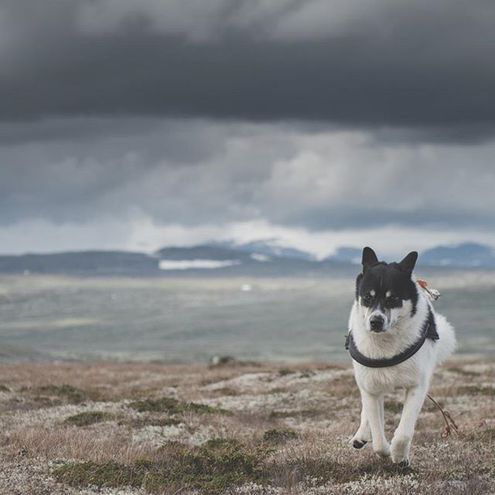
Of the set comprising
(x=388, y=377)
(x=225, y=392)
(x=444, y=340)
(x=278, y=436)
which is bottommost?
(x=225, y=392)

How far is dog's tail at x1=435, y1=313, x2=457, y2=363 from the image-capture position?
1169 centimetres

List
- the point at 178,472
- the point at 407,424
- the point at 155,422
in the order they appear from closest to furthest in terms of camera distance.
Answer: the point at 407,424 → the point at 178,472 → the point at 155,422

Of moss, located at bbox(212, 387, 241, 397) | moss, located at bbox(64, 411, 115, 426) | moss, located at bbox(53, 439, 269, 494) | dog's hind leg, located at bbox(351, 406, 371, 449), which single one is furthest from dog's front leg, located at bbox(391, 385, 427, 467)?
moss, located at bbox(212, 387, 241, 397)

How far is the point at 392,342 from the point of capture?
10172 millimetres

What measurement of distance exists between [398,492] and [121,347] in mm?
121176

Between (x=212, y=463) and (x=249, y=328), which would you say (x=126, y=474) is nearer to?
(x=212, y=463)

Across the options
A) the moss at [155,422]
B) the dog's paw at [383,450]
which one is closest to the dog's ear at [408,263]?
the dog's paw at [383,450]

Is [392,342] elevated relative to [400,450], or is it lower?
elevated

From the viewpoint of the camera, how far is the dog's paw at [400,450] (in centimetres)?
1016

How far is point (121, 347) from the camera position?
127m

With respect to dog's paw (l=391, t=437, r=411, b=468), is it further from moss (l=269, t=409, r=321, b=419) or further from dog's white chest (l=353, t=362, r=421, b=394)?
moss (l=269, t=409, r=321, b=419)

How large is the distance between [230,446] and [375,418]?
3.28 m

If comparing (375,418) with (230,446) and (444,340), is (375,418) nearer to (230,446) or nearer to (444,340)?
(444,340)

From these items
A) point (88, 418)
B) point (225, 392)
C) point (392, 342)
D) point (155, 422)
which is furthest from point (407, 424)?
point (225, 392)
